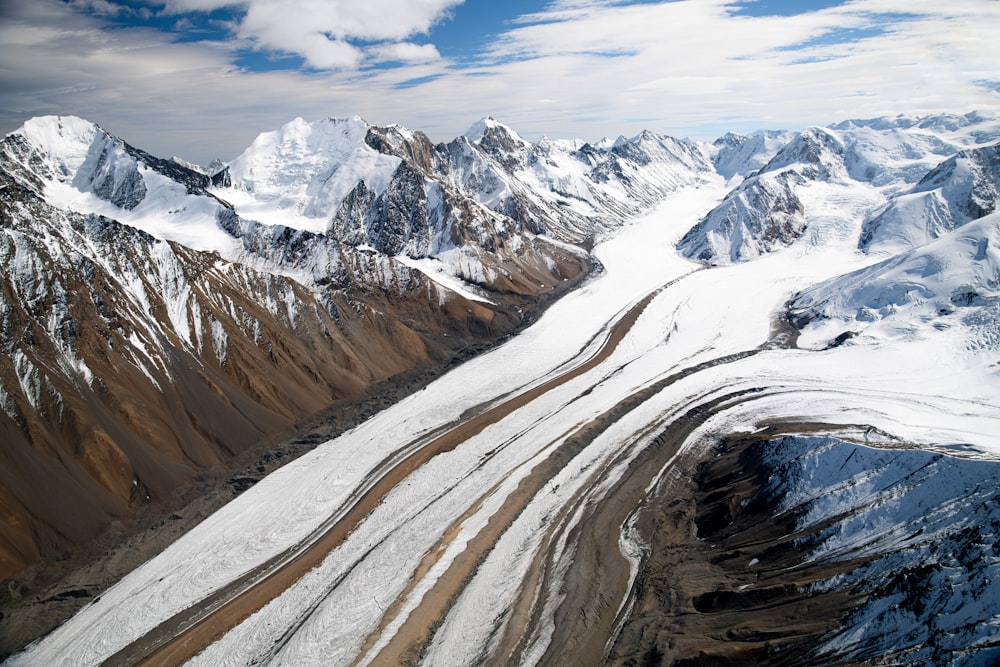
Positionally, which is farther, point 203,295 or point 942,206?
point 942,206

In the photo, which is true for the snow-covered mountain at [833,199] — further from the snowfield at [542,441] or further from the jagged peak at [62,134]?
the jagged peak at [62,134]

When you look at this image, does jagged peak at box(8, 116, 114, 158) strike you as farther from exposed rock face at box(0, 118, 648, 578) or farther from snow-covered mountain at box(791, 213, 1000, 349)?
snow-covered mountain at box(791, 213, 1000, 349)

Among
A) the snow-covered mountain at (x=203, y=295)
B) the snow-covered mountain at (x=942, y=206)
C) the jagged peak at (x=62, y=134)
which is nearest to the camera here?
the snow-covered mountain at (x=203, y=295)

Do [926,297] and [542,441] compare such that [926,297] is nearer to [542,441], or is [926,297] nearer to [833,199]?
[542,441]

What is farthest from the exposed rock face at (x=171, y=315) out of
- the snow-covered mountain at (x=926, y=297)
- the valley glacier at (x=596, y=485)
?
the snow-covered mountain at (x=926, y=297)

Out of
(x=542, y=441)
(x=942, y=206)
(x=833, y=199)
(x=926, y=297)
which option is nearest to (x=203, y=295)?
(x=542, y=441)

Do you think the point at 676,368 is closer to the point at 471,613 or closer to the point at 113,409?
the point at 471,613

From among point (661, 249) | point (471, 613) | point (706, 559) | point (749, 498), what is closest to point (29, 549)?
point (471, 613)
